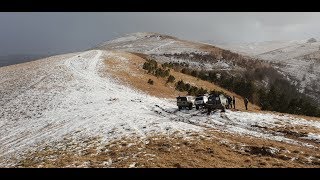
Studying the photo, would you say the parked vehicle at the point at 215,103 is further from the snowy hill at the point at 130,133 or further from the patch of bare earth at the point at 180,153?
the patch of bare earth at the point at 180,153

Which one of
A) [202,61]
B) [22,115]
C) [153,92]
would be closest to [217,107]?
[153,92]

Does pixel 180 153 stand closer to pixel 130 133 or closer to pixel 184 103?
pixel 130 133

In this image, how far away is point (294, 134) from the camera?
27.0m

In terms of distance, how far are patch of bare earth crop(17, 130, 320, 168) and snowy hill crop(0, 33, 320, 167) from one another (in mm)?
54

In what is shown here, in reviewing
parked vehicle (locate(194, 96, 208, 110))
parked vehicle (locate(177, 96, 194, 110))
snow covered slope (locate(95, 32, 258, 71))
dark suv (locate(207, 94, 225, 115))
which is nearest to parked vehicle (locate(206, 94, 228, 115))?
dark suv (locate(207, 94, 225, 115))

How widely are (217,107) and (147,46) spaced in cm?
12036

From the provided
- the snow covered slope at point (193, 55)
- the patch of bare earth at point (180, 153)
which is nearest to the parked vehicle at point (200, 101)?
the patch of bare earth at point (180, 153)

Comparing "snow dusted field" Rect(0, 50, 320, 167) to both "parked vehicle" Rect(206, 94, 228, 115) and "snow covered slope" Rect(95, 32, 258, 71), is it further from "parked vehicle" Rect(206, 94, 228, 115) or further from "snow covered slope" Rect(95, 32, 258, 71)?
"snow covered slope" Rect(95, 32, 258, 71)

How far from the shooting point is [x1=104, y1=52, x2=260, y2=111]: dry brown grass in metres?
54.0

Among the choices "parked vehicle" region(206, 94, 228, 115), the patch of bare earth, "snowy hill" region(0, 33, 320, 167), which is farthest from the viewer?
"parked vehicle" region(206, 94, 228, 115)

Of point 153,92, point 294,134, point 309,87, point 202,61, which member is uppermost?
point 294,134

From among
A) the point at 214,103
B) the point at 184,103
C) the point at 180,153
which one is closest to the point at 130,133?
the point at 180,153

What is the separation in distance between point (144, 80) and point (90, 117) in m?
27.1
